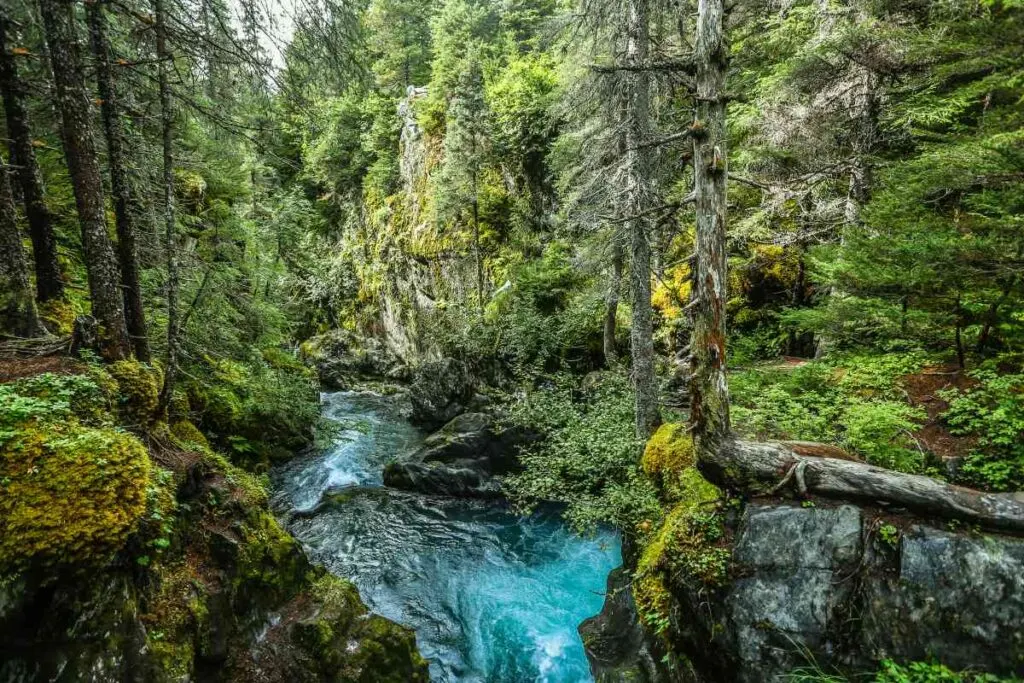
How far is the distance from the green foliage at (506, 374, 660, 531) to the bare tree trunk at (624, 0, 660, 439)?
2.87 feet

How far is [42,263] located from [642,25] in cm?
1191

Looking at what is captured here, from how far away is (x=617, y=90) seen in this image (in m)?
10.1

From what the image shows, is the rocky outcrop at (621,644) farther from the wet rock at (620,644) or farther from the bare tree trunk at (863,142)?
the bare tree trunk at (863,142)

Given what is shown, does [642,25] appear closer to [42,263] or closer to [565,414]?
[565,414]

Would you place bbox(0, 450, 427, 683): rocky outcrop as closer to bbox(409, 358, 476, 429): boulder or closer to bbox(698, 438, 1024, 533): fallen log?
bbox(698, 438, 1024, 533): fallen log

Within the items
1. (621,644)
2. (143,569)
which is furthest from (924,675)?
(143,569)

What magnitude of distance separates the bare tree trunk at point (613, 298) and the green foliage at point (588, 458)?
3.27ft

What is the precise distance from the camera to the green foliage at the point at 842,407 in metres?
5.92

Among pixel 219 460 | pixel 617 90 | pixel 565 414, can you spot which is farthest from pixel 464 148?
pixel 219 460

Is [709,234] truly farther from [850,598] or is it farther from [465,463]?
[465,463]

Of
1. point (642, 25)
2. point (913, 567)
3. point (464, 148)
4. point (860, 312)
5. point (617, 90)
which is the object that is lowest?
point (913, 567)

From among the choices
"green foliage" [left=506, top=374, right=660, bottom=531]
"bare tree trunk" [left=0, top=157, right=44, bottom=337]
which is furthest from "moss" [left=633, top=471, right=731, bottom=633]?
"bare tree trunk" [left=0, top=157, right=44, bottom=337]

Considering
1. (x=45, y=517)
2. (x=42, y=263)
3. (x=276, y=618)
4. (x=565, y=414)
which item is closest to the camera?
(x=45, y=517)

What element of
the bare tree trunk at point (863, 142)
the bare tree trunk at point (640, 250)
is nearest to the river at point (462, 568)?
the bare tree trunk at point (640, 250)
